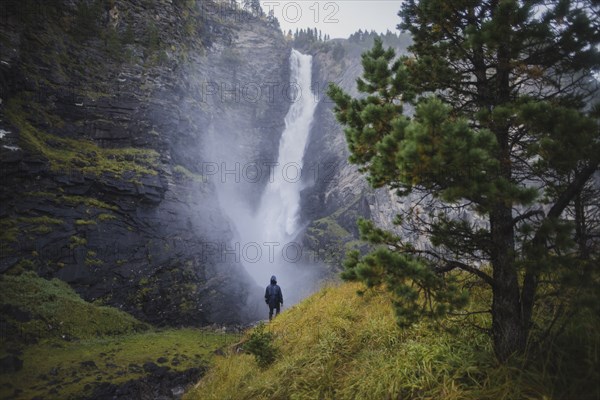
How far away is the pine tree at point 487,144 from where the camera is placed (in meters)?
3.12

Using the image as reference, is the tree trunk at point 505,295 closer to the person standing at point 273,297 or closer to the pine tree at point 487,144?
the pine tree at point 487,144


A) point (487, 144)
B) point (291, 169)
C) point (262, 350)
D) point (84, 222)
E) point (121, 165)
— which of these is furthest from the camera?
point (291, 169)

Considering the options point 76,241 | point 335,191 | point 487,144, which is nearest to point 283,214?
point 335,191

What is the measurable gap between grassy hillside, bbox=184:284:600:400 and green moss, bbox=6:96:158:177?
14.1m

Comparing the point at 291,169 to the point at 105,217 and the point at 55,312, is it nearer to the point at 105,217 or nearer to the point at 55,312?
the point at 105,217

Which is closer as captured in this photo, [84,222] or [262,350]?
[262,350]

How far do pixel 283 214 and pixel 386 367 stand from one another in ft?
112

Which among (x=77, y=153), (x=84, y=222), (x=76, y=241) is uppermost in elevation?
(x=77, y=153)

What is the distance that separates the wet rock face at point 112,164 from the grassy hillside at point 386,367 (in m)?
10.3

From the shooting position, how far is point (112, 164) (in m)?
18.2

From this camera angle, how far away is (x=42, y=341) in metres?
10.3

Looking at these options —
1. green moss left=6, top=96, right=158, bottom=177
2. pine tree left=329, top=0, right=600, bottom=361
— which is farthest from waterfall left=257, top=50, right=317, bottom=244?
pine tree left=329, top=0, right=600, bottom=361

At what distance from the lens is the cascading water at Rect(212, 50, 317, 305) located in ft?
103

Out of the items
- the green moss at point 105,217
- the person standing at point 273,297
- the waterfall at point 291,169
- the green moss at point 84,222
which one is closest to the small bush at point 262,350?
the person standing at point 273,297
